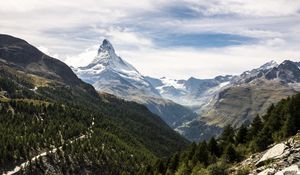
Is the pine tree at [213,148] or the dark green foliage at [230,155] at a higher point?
the dark green foliage at [230,155]

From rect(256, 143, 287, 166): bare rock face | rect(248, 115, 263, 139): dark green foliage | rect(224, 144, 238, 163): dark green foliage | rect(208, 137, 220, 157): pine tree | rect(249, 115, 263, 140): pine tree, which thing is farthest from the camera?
rect(208, 137, 220, 157): pine tree

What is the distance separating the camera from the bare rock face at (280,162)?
55234 mm

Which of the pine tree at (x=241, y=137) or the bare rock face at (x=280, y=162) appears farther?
the pine tree at (x=241, y=137)

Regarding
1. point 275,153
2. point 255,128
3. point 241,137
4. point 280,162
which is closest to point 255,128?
point 255,128

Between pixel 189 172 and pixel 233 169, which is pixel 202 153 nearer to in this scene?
pixel 189 172

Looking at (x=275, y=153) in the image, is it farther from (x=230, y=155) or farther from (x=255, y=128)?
(x=255, y=128)

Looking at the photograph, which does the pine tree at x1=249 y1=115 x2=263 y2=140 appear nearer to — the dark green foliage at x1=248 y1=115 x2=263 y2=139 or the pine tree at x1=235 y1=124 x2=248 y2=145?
the dark green foliage at x1=248 y1=115 x2=263 y2=139

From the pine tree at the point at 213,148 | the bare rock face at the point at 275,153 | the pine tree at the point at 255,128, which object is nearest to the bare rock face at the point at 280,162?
the bare rock face at the point at 275,153

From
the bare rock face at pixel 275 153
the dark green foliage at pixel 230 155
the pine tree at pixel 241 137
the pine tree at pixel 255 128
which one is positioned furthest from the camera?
the pine tree at pixel 241 137

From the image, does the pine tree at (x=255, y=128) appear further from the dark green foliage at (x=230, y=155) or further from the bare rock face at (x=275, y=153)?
the bare rock face at (x=275, y=153)

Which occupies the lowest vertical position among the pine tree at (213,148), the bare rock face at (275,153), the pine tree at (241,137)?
the pine tree at (213,148)

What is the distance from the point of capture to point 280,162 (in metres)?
59.6

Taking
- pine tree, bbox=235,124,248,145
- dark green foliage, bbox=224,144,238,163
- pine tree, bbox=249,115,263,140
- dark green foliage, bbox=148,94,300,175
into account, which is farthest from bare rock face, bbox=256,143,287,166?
pine tree, bbox=235,124,248,145

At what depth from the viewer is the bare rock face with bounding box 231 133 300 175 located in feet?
181
